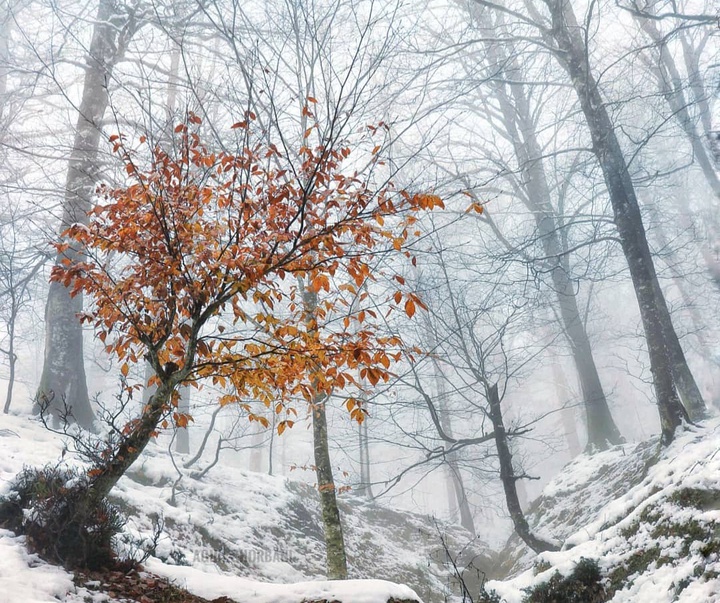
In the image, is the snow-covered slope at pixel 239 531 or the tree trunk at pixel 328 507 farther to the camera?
the tree trunk at pixel 328 507

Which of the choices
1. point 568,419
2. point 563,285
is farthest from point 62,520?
point 568,419

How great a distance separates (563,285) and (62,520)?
1058 cm

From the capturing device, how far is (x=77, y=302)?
9023 millimetres

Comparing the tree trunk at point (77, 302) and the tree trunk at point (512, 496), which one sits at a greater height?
the tree trunk at point (77, 302)

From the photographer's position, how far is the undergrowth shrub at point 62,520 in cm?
332

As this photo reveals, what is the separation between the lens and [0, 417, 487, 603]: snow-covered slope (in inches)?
156

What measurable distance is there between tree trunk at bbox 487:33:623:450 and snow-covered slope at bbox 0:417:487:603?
4.54 meters

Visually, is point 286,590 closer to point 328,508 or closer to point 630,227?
point 328,508

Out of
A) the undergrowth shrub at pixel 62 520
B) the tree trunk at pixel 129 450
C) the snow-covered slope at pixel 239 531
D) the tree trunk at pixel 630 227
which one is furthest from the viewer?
the tree trunk at pixel 630 227

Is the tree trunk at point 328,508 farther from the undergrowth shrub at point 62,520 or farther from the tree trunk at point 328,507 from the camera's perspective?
the undergrowth shrub at point 62,520

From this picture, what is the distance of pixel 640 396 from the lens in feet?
116

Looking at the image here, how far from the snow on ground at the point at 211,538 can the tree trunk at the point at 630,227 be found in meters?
4.58

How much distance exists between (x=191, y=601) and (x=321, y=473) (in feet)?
9.60

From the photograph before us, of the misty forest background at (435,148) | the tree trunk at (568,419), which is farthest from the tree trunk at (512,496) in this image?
the tree trunk at (568,419)
